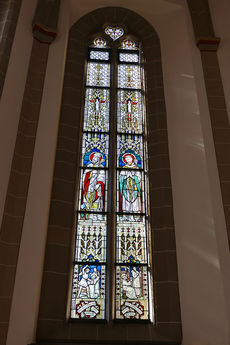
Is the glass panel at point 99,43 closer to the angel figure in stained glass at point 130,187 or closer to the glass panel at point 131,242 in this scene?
the angel figure in stained glass at point 130,187

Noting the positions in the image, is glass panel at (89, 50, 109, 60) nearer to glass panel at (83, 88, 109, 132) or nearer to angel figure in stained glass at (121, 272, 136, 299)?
glass panel at (83, 88, 109, 132)

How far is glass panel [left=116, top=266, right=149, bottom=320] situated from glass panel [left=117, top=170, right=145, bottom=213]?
0.90 meters

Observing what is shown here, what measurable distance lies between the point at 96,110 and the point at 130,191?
5.33 feet

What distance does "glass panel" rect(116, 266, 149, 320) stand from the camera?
523cm

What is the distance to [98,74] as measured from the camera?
7441 millimetres
